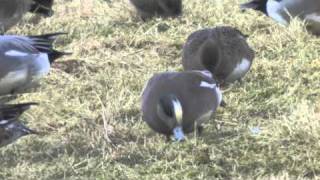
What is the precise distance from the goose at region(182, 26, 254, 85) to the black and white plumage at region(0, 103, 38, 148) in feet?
4.97

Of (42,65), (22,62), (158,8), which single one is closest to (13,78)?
(22,62)

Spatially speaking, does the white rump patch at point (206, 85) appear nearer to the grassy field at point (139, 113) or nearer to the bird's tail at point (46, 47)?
the grassy field at point (139, 113)

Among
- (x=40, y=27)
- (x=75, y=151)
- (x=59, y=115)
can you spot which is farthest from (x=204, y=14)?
(x=75, y=151)

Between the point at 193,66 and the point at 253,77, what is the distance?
0.59 m

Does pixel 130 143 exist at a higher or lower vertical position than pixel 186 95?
lower

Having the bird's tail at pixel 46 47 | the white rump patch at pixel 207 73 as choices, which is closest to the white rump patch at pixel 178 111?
the white rump patch at pixel 207 73

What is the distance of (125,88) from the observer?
611 cm

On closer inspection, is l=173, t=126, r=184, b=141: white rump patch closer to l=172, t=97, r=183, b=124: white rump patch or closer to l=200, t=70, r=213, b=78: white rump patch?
l=172, t=97, r=183, b=124: white rump patch

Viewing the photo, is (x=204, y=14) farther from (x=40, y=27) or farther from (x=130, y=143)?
(x=130, y=143)

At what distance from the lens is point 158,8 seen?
8227mm

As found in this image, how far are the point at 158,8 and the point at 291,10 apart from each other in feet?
4.77

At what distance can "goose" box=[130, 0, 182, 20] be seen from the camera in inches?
319

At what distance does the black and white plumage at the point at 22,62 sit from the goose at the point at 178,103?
1.24 m

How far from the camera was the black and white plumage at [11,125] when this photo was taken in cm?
492
